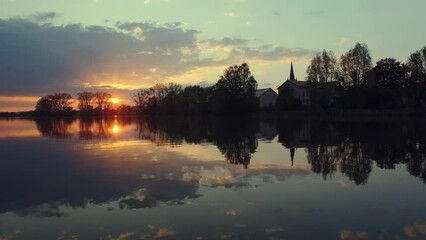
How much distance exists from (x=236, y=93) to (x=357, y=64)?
3464 cm

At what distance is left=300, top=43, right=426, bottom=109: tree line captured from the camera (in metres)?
84.1

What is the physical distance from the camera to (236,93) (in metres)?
115

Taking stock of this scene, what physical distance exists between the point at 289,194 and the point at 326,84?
89.8 metres

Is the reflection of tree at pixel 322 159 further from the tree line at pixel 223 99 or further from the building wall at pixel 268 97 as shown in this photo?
the building wall at pixel 268 97

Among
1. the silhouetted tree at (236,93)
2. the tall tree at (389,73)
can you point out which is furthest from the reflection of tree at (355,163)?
the silhouetted tree at (236,93)

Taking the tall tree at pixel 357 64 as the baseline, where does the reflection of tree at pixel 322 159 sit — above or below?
below

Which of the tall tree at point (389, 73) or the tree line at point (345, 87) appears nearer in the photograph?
the tree line at point (345, 87)

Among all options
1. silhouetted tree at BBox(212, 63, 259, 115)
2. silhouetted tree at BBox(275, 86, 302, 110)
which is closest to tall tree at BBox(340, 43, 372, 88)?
silhouetted tree at BBox(275, 86, 302, 110)

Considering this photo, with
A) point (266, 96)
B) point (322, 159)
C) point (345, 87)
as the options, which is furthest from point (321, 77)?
point (322, 159)

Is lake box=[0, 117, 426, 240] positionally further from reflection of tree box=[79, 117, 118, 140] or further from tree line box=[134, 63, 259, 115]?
tree line box=[134, 63, 259, 115]

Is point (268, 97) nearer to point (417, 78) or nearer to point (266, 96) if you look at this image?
point (266, 96)

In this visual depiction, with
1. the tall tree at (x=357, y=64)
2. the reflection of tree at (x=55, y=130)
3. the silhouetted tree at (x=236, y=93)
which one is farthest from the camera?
the silhouetted tree at (x=236, y=93)

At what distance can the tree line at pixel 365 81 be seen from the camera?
84125mm

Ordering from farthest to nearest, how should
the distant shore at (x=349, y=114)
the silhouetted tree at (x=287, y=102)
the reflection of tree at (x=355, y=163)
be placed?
the silhouetted tree at (x=287, y=102) → the distant shore at (x=349, y=114) → the reflection of tree at (x=355, y=163)
